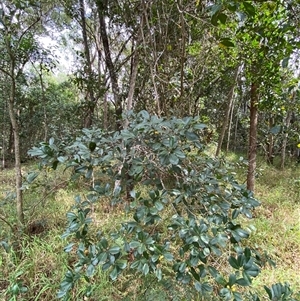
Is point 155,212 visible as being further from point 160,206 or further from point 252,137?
point 252,137

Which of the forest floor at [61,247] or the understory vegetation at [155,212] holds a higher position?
the understory vegetation at [155,212]

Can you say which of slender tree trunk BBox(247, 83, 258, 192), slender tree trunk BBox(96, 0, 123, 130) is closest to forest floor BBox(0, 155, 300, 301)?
slender tree trunk BBox(247, 83, 258, 192)

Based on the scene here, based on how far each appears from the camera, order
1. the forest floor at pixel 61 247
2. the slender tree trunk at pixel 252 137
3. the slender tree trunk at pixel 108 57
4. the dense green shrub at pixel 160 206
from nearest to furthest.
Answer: the dense green shrub at pixel 160 206 → the forest floor at pixel 61 247 → the slender tree trunk at pixel 108 57 → the slender tree trunk at pixel 252 137

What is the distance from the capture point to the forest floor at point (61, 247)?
1466mm

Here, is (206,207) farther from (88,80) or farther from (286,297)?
(88,80)

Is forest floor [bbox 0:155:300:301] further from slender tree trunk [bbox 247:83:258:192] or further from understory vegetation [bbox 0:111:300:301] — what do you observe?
slender tree trunk [bbox 247:83:258:192]

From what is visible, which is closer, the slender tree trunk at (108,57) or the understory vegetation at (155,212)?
the understory vegetation at (155,212)

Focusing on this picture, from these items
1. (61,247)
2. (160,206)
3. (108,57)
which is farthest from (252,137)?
(160,206)

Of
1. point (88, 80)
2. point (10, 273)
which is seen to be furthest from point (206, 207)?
point (88, 80)

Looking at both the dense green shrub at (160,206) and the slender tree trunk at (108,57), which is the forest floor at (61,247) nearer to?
the dense green shrub at (160,206)

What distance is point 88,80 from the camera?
324 centimetres

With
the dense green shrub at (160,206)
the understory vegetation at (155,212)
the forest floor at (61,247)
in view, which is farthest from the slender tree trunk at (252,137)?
the dense green shrub at (160,206)

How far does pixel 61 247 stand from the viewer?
1.90 meters

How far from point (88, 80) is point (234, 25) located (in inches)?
76.1
